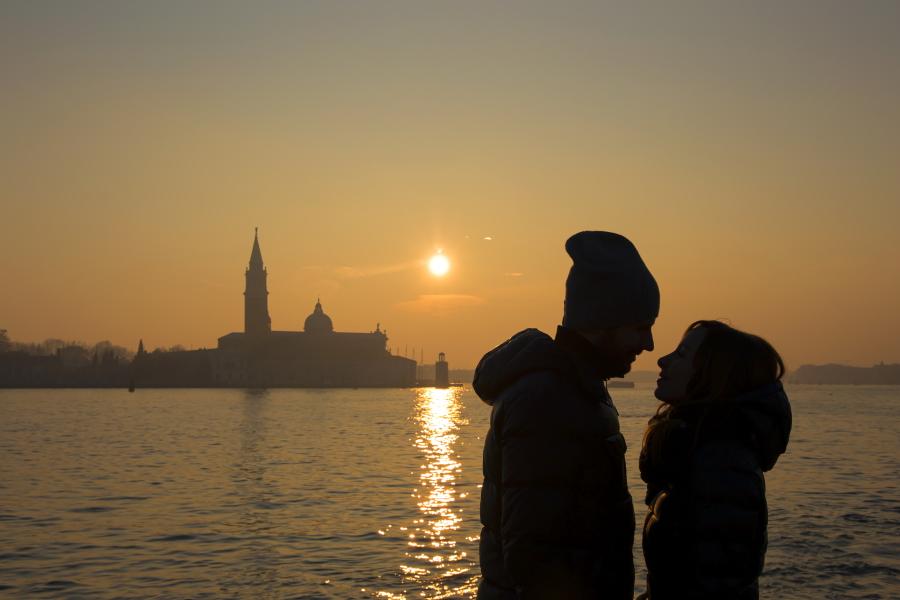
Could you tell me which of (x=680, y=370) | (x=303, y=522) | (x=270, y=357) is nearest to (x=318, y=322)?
(x=270, y=357)

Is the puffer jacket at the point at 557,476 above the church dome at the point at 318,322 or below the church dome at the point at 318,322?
below

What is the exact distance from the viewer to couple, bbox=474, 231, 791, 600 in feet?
9.73

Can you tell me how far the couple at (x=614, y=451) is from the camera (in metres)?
2.96

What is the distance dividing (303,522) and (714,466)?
54.1 feet

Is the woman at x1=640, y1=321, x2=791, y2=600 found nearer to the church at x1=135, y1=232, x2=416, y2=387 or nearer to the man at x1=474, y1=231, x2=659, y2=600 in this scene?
the man at x1=474, y1=231, x2=659, y2=600

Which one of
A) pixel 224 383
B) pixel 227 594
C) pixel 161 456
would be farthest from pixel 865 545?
pixel 224 383

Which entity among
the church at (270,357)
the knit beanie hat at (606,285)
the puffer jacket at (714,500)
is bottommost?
the puffer jacket at (714,500)

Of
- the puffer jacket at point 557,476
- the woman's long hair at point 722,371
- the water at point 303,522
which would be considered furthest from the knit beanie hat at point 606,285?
the water at point 303,522

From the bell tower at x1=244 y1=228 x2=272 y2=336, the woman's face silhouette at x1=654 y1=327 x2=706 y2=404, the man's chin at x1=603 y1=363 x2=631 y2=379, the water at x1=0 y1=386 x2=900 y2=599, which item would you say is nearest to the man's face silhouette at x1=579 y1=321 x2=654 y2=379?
the man's chin at x1=603 y1=363 x2=631 y2=379

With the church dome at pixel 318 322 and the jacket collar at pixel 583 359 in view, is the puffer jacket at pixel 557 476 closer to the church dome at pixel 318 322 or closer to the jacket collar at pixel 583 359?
the jacket collar at pixel 583 359

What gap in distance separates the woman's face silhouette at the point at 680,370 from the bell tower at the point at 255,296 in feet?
549

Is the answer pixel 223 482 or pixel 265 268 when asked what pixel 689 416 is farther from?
pixel 265 268

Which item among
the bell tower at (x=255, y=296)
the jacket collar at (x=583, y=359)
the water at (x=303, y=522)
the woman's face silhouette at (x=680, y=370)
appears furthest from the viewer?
the bell tower at (x=255, y=296)

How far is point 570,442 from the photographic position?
9.82 ft
